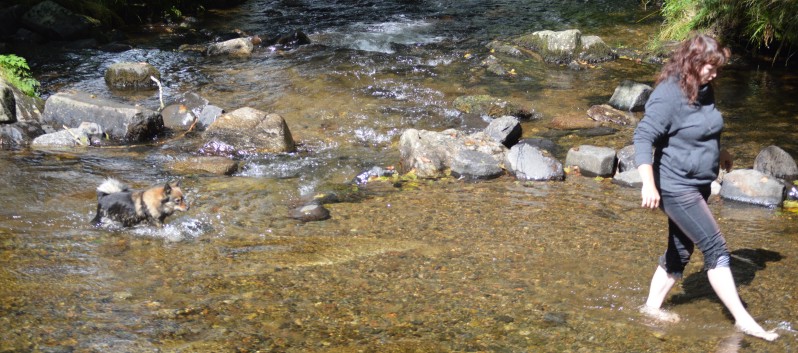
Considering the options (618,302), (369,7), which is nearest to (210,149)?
(618,302)

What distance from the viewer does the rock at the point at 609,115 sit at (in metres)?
10.7

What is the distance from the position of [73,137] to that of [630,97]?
27.7 feet

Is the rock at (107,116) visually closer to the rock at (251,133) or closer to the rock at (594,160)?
the rock at (251,133)

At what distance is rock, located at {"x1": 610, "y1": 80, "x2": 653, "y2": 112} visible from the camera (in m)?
11.2

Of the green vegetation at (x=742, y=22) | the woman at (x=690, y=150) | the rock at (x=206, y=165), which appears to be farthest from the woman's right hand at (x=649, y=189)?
the green vegetation at (x=742, y=22)

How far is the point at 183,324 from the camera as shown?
14.7ft

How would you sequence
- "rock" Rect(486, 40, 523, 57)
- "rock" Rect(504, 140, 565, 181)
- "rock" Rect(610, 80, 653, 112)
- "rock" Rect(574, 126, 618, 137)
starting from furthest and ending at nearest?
"rock" Rect(486, 40, 523, 57)
"rock" Rect(610, 80, 653, 112)
"rock" Rect(574, 126, 618, 137)
"rock" Rect(504, 140, 565, 181)

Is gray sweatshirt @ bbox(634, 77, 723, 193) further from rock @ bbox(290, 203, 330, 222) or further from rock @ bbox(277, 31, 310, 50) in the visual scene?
rock @ bbox(277, 31, 310, 50)

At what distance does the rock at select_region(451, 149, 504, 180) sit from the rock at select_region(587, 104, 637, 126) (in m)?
3.00

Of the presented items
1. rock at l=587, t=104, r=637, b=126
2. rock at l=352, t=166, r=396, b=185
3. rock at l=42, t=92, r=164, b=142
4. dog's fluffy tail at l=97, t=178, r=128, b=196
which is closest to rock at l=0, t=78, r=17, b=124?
rock at l=42, t=92, r=164, b=142

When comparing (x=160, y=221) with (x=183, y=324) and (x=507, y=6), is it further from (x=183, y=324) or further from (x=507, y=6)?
(x=507, y=6)

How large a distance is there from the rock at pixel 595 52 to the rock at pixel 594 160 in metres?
6.02

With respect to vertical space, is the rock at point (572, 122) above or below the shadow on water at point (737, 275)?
below

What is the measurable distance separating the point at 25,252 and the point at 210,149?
398 centimetres
